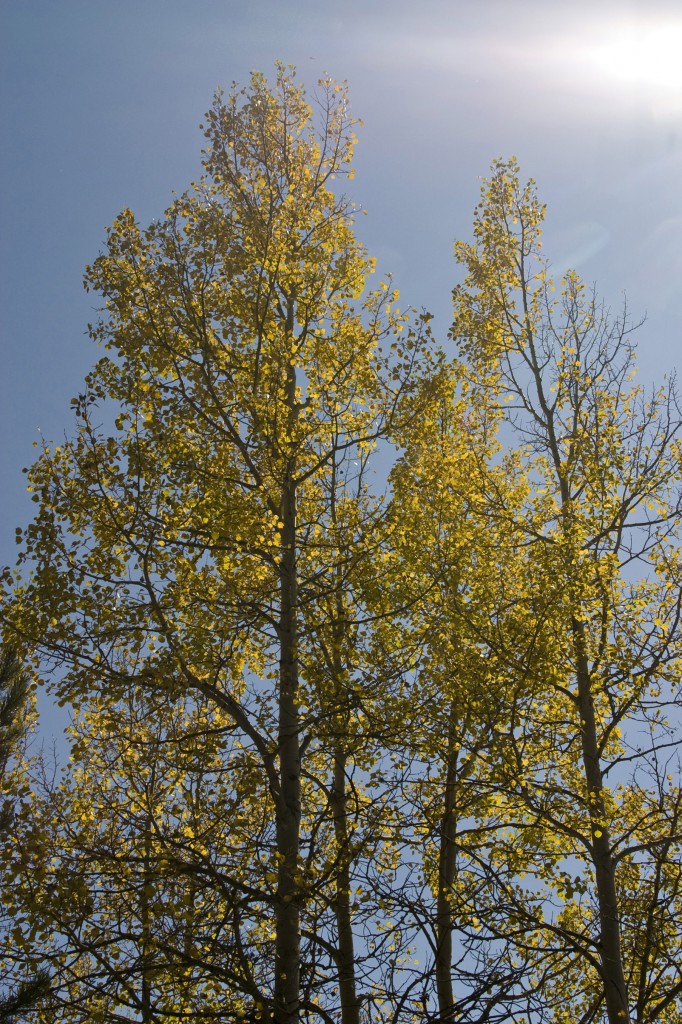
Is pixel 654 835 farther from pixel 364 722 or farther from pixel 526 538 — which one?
pixel 364 722

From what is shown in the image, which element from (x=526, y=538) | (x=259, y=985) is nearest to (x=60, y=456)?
(x=259, y=985)

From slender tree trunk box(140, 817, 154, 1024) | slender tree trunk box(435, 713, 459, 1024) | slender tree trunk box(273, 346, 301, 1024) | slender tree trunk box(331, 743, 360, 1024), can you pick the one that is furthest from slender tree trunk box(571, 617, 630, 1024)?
slender tree trunk box(140, 817, 154, 1024)

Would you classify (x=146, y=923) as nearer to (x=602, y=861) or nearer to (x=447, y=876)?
(x=447, y=876)

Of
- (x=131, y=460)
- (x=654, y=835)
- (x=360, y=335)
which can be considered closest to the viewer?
(x=131, y=460)

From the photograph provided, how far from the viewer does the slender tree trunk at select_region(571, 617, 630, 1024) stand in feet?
21.3

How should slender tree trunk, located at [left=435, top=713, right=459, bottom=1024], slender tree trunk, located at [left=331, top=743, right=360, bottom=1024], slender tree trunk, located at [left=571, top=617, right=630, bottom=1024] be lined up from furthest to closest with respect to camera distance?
slender tree trunk, located at [left=435, top=713, right=459, bottom=1024] → slender tree trunk, located at [left=331, top=743, right=360, bottom=1024] → slender tree trunk, located at [left=571, top=617, right=630, bottom=1024]

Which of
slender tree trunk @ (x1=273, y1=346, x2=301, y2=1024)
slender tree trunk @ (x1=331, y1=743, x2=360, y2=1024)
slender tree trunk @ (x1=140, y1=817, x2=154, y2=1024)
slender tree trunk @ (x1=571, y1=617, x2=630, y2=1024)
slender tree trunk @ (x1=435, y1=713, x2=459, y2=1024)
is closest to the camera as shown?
slender tree trunk @ (x1=140, y1=817, x2=154, y2=1024)

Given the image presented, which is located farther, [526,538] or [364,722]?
[526,538]

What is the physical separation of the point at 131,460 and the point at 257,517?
1078 mm

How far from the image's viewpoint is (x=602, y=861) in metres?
7.01

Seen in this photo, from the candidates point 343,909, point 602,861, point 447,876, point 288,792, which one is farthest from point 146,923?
point 602,861

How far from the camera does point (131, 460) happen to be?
6355 millimetres

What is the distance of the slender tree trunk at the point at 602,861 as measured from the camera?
6.49 metres

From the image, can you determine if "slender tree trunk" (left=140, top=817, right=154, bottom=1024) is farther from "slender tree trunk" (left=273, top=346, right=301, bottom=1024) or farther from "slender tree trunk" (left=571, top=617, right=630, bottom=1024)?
"slender tree trunk" (left=571, top=617, right=630, bottom=1024)
